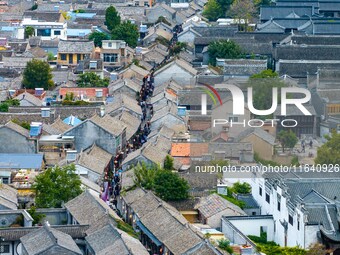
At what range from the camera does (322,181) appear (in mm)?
30828

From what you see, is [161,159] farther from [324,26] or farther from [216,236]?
[324,26]

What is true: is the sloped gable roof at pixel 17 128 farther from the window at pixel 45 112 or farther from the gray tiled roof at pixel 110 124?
the window at pixel 45 112

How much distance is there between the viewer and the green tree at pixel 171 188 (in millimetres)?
32000

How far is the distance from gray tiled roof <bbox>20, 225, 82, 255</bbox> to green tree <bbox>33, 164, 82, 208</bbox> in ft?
9.60

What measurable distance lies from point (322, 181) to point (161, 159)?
5857 mm

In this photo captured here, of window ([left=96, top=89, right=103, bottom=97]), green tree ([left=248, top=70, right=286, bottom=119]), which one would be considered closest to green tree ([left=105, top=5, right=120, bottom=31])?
green tree ([left=248, top=70, right=286, bottom=119])

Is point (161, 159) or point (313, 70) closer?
point (161, 159)

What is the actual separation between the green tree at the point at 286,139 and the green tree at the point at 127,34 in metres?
20.9

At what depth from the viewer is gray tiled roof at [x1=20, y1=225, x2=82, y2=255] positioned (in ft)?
87.3

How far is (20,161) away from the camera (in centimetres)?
3497

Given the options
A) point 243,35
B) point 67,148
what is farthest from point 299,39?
point 67,148

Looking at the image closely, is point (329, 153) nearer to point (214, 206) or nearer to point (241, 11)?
point (214, 206)

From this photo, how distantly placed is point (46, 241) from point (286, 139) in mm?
9400

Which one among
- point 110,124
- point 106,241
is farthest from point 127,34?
point 106,241
